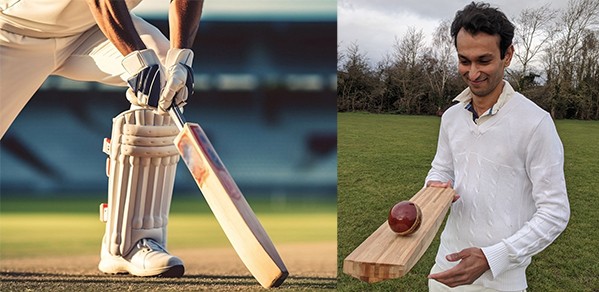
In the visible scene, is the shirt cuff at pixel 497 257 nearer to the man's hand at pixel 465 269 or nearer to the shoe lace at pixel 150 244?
the man's hand at pixel 465 269

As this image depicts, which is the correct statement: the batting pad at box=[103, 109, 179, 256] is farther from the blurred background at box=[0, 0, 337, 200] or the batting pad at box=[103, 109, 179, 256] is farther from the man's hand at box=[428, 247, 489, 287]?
the man's hand at box=[428, 247, 489, 287]

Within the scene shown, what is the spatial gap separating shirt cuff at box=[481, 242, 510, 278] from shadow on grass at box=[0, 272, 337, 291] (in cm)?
147

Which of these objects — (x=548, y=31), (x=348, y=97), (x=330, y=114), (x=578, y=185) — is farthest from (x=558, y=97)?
(x=330, y=114)

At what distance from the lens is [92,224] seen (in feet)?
8.29

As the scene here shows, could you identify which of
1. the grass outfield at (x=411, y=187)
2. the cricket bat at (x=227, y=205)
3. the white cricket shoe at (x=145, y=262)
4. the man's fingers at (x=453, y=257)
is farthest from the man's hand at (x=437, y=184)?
the grass outfield at (x=411, y=187)

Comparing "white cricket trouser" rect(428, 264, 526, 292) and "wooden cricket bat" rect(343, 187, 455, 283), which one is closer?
"wooden cricket bat" rect(343, 187, 455, 283)

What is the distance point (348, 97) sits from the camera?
12.2ft

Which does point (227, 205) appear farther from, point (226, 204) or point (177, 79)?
point (177, 79)

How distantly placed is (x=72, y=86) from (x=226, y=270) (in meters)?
0.99

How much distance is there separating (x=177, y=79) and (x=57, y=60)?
19.5 inches

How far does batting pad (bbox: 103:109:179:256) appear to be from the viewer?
2387 mm

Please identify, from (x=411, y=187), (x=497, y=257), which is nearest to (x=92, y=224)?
(x=497, y=257)

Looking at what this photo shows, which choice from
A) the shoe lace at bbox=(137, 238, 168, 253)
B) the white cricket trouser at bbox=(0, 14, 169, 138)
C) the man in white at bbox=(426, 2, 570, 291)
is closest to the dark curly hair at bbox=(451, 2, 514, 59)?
the man in white at bbox=(426, 2, 570, 291)

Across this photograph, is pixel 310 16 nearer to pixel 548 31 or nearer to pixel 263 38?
pixel 263 38
